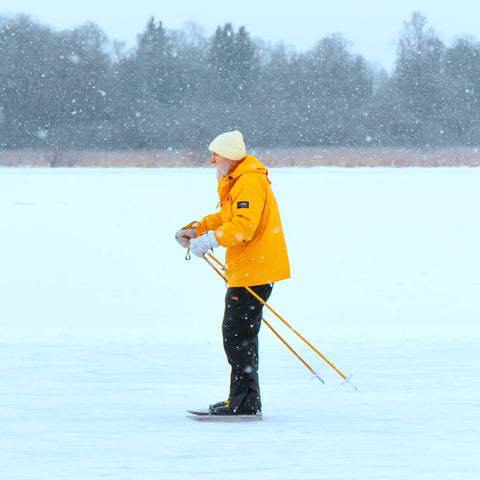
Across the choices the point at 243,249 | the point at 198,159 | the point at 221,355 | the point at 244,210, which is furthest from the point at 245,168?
the point at 198,159

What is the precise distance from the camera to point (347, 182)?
22797 millimetres

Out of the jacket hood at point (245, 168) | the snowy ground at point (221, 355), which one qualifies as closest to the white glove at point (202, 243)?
the jacket hood at point (245, 168)

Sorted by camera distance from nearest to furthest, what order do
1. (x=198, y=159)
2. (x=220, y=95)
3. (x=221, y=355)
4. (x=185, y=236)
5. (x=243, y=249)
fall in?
(x=243, y=249) < (x=185, y=236) < (x=221, y=355) < (x=198, y=159) < (x=220, y=95)

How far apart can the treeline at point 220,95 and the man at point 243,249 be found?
40401mm

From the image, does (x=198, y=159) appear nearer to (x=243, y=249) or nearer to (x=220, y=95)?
(x=220, y=95)

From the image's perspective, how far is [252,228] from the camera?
4.04 m

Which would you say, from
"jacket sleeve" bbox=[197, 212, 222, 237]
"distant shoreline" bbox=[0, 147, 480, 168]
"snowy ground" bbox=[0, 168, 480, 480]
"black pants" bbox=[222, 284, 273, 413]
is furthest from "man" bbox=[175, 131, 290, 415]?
"distant shoreline" bbox=[0, 147, 480, 168]

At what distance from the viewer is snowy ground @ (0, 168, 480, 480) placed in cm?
379

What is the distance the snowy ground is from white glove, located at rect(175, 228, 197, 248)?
795 millimetres

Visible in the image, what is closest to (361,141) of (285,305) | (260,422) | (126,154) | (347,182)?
(126,154)

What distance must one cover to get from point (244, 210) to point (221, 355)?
2.15 m

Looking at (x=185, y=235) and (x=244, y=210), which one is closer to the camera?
(x=244, y=210)

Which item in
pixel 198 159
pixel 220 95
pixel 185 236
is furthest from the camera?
pixel 220 95

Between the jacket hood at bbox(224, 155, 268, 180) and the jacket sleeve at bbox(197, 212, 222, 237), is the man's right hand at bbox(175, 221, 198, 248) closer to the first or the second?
the jacket sleeve at bbox(197, 212, 222, 237)
